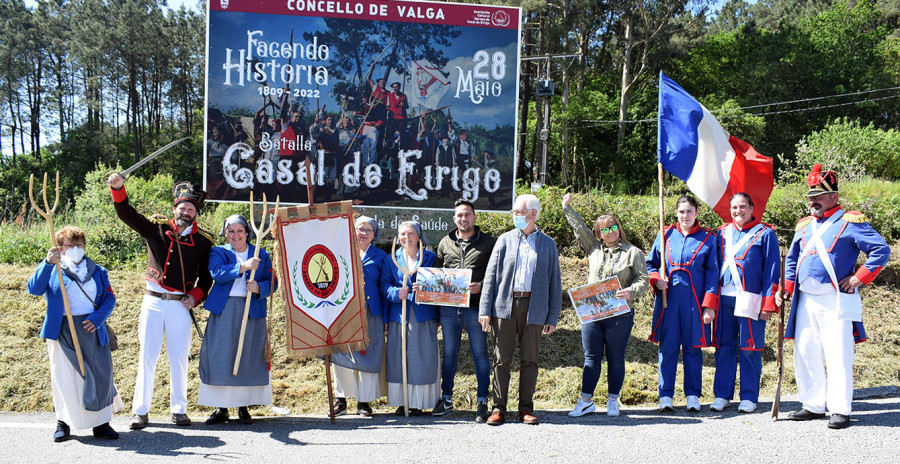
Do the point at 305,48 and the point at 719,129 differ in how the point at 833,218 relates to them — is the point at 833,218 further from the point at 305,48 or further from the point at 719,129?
the point at 305,48

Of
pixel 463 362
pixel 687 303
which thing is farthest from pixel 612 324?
pixel 463 362

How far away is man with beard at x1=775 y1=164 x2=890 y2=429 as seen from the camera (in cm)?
520

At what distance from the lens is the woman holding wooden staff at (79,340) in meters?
5.00

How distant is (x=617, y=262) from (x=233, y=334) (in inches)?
125

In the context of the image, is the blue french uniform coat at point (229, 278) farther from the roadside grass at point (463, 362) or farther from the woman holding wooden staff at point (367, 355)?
the woman holding wooden staff at point (367, 355)

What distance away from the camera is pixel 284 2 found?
8734 millimetres

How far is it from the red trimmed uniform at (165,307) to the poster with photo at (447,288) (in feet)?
6.10

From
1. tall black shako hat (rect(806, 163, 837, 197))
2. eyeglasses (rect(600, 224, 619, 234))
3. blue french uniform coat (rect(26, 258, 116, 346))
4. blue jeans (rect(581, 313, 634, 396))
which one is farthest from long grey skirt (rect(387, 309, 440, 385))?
tall black shako hat (rect(806, 163, 837, 197))

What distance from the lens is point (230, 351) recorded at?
5.59 metres

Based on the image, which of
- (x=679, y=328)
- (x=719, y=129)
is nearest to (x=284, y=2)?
(x=719, y=129)

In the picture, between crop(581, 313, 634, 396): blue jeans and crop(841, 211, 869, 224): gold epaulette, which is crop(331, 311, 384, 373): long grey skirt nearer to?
crop(581, 313, 634, 396): blue jeans

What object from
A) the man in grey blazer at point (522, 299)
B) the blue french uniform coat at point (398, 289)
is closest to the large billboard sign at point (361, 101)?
the blue french uniform coat at point (398, 289)

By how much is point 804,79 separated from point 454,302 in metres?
32.9

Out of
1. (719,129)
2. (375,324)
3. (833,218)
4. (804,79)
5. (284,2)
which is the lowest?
(375,324)
